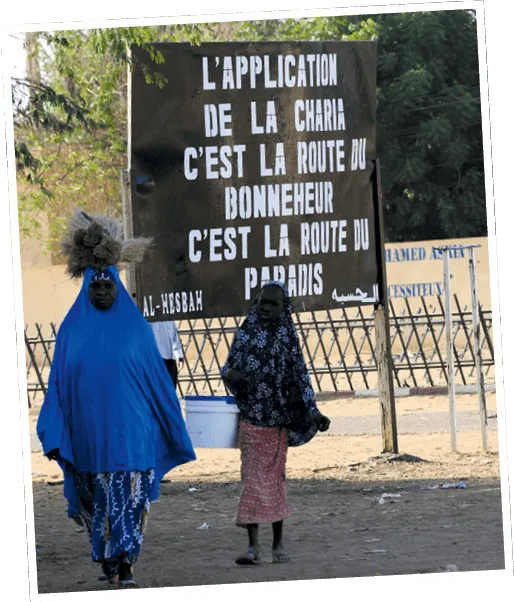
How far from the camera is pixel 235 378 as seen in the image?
26.5 feet

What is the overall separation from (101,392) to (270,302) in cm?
121

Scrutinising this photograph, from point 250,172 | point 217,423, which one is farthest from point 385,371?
point 217,423

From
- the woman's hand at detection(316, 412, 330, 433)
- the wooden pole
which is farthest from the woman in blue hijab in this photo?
the wooden pole

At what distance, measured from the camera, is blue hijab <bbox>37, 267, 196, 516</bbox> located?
7.51m

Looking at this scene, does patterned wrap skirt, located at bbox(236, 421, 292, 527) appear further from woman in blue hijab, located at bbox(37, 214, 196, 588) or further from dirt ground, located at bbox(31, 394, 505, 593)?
woman in blue hijab, located at bbox(37, 214, 196, 588)

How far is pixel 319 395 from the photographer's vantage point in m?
19.0

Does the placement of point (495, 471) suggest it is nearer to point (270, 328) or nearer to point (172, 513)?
point (172, 513)

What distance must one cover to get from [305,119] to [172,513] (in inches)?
130

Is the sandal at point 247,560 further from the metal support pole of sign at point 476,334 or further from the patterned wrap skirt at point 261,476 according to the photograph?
the metal support pole of sign at point 476,334

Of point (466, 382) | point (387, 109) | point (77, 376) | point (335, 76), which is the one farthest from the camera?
point (387, 109)

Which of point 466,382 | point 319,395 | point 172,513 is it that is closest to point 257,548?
point 172,513

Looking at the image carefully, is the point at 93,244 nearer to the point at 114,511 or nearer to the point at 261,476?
the point at 114,511

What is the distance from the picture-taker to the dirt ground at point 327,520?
7988mm

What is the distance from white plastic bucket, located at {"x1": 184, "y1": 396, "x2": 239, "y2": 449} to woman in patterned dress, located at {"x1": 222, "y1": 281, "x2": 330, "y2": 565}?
0.17 meters
